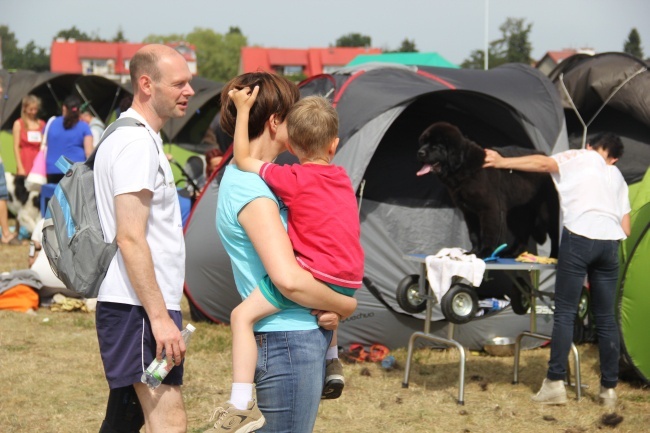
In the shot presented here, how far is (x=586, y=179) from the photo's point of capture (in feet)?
17.0

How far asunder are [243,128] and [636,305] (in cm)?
388

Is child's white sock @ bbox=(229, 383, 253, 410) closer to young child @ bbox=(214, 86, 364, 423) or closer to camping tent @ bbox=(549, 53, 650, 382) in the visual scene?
young child @ bbox=(214, 86, 364, 423)

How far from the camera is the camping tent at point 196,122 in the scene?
643 inches

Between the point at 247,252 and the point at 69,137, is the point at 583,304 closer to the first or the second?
the point at 247,252

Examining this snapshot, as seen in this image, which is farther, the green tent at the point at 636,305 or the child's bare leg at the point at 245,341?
the green tent at the point at 636,305

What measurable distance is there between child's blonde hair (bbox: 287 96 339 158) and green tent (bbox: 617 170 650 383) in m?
3.70

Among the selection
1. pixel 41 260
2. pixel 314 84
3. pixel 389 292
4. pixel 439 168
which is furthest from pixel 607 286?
pixel 41 260

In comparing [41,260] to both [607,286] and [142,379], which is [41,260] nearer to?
[607,286]

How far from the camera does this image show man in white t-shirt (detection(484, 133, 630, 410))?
16.8 feet

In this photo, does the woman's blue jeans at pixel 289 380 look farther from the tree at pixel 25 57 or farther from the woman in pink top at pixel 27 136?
the tree at pixel 25 57

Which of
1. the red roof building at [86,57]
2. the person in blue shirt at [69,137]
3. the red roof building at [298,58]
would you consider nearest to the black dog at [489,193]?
the person in blue shirt at [69,137]

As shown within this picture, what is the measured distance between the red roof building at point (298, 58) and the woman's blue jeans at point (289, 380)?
73.0m

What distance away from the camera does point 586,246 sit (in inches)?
200

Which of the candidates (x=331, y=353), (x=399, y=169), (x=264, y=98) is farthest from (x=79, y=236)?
(x=399, y=169)
